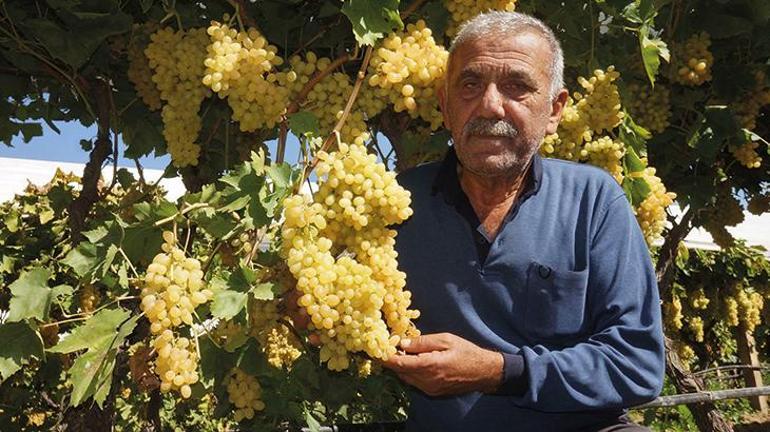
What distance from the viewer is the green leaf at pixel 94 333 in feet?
5.56

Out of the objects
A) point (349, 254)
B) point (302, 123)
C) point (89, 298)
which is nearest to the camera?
point (349, 254)

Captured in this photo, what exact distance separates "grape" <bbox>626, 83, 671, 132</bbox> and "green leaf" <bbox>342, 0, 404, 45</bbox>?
2059 mm

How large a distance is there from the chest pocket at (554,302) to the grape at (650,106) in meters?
1.82

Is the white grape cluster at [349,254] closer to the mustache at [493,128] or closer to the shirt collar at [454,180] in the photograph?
the mustache at [493,128]

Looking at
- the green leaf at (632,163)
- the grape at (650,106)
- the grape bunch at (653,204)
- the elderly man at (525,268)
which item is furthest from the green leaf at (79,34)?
the grape at (650,106)

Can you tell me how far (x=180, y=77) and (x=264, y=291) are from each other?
0.88 m

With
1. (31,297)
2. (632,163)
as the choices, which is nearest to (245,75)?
(31,297)

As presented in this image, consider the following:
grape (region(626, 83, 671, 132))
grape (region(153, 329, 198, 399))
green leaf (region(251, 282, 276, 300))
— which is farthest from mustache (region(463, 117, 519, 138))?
grape (region(626, 83, 671, 132))

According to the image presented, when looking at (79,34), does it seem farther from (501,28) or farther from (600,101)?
(600,101)

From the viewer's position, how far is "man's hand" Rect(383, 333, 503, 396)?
1839mm

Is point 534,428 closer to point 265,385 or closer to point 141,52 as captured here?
point 265,385

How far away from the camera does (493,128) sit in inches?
80.8

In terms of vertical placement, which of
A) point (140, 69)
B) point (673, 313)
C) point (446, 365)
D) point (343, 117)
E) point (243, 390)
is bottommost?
point (673, 313)

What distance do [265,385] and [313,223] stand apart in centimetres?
64
